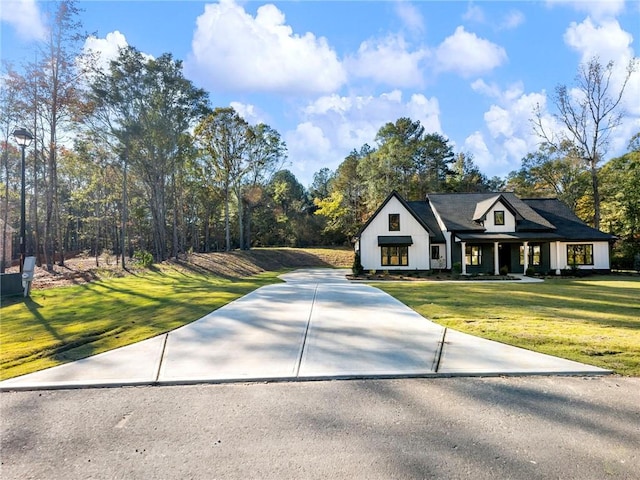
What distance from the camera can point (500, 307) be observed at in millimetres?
9062

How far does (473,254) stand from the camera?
73.9 ft

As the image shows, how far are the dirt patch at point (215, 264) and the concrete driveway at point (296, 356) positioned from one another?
448 inches

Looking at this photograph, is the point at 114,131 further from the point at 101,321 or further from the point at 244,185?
the point at 101,321

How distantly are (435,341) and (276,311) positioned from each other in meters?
3.83

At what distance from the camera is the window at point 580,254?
2250cm

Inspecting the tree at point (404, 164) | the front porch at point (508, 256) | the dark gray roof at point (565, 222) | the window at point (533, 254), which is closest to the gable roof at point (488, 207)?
the front porch at point (508, 256)

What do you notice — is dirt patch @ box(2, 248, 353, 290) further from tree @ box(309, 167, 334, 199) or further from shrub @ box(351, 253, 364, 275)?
tree @ box(309, 167, 334, 199)

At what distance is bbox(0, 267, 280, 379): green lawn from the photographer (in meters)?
5.38

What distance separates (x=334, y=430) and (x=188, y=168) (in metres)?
29.0

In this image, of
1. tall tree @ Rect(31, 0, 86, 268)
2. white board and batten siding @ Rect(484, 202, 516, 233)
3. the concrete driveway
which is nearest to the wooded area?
tall tree @ Rect(31, 0, 86, 268)

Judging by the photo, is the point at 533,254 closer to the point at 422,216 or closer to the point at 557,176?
the point at 422,216

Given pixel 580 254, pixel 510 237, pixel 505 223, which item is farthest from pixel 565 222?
pixel 510 237

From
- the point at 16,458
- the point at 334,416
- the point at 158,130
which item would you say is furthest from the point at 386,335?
the point at 158,130

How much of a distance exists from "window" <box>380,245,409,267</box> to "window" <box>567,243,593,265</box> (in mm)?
10235
